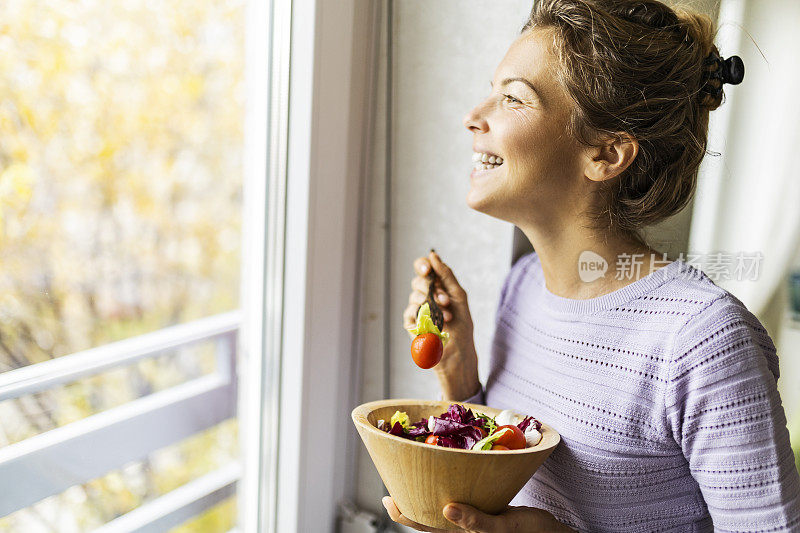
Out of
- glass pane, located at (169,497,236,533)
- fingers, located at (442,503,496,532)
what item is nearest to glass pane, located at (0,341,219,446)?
glass pane, located at (169,497,236,533)

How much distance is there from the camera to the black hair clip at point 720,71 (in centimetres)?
81

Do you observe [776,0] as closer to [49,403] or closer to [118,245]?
[118,245]

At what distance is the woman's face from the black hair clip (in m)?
0.18

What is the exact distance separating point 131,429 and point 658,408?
32.1 inches

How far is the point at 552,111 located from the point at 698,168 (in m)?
0.23

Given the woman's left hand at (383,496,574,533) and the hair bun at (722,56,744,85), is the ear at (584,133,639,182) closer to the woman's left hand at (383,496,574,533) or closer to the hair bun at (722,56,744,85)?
the hair bun at (722,56,744,85)

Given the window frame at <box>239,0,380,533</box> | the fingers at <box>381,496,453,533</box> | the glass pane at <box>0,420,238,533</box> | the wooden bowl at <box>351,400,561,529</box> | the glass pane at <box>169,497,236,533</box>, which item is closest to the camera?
the wooden bowl at <box>351,400,561,529</box>

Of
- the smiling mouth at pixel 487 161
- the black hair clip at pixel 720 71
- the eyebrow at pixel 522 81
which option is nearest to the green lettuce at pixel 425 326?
the smiling mouth at pixel 487 161

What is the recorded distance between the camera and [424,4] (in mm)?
1111

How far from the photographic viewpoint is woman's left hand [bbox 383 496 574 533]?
0.71 metres

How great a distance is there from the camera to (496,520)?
743 mm

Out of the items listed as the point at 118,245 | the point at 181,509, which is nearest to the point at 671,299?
the point at 118,245

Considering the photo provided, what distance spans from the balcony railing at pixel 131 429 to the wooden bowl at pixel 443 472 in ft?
1.51

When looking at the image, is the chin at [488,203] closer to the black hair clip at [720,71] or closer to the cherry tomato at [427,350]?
the cherry tomato at [427,350]
